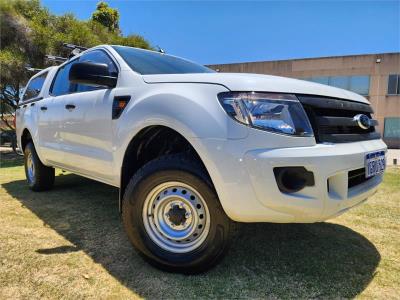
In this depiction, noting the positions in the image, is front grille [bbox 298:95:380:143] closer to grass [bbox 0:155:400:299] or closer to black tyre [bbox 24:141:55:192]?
grass [bbox 0:155:400:299]

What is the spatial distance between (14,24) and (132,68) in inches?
423

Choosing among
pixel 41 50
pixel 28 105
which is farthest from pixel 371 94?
pixel 28 105

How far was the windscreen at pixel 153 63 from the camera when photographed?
9.62 ft

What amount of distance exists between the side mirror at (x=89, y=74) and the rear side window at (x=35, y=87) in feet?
7.96

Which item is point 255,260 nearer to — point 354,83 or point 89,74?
point 89,74

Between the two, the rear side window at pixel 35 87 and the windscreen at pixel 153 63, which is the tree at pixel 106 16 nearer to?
the rear side window at pixel 35 87

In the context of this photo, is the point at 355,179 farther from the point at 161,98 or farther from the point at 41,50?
the point at 41,50

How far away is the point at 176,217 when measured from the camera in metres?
2.34

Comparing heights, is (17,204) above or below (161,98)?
below

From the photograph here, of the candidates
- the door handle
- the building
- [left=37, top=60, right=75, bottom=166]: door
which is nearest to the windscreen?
the door handle

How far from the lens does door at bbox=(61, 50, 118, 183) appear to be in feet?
9.41

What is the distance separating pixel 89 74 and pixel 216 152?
52.3 inches

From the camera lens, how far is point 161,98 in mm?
2336

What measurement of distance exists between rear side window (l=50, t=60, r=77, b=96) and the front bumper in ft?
8.19
